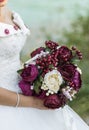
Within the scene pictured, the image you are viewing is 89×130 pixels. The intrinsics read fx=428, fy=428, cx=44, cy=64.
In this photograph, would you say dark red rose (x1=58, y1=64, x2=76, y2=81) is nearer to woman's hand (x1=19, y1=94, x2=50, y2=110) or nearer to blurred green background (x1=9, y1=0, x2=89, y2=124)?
woman's hand (x1=19, y1=94, x2=50, y2=110)

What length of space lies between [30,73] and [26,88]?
0.06 metres

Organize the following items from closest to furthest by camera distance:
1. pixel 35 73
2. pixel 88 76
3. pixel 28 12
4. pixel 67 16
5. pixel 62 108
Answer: pixel 35 73, pixel 62 108, pixel 88 76, pixel 28 12, pixel 67 16

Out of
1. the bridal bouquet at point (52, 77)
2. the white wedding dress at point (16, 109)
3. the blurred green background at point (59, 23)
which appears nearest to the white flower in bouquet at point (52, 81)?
the bridal bouquet at point (52, 77)

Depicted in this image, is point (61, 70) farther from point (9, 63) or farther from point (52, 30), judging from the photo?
point (52, 30)

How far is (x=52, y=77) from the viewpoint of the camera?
1522 millimetres

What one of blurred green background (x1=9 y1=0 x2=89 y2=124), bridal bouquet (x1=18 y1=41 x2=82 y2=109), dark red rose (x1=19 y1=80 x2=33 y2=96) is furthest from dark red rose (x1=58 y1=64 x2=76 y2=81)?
blurred green background (x1=9 y1=0 x2=89 y2=124)

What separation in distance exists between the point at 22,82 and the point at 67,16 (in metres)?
2.12

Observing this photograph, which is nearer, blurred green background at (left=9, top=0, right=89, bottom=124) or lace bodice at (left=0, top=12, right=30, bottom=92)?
lace bodice at (left=0, top=12, right=30, bottom=92)

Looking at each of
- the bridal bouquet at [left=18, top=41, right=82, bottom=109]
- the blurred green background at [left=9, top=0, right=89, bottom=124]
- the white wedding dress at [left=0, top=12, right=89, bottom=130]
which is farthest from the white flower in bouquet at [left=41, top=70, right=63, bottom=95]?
the blurred green background at [left=9, top=0, right=89, bottom=124]

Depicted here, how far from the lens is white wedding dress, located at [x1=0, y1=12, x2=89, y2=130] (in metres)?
1.54

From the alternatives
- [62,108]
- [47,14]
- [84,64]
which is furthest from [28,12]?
[62,108]

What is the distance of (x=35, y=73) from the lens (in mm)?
1517

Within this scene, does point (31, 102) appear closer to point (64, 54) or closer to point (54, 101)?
point (54, 101)

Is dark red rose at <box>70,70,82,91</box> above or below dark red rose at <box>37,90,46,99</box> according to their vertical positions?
above
